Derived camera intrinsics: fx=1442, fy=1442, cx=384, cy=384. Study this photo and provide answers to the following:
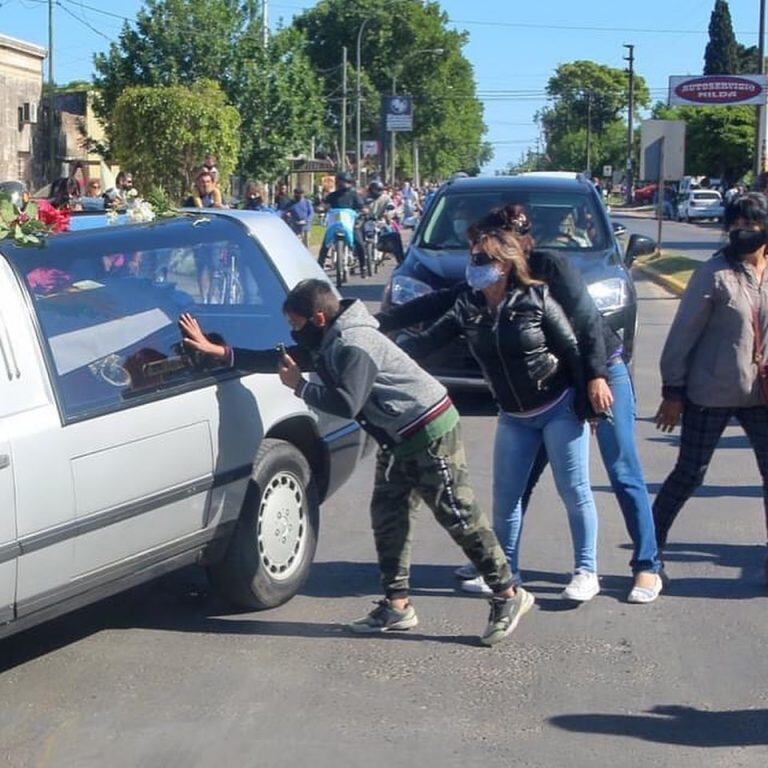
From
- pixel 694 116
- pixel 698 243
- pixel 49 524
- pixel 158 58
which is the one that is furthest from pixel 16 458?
pixel 694 116

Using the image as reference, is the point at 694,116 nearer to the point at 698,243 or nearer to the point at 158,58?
the point at 698,243

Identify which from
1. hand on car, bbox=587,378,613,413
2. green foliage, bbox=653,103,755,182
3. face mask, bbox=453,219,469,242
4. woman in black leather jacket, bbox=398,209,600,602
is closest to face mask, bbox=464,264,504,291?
woman in black leather jacket, bbox=398,209,600,602

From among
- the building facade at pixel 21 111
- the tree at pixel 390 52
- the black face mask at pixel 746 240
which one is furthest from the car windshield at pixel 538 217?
the tree at pixel 390 52

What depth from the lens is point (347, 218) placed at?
2300 cm

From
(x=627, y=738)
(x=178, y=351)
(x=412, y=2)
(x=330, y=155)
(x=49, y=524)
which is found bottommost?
(x=627, y=738)

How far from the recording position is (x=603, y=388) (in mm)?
6078

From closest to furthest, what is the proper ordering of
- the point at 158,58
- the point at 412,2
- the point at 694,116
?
1. the point at 158,58
2. the point at 412,2
3. the point at 694,116

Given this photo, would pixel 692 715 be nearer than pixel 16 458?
No

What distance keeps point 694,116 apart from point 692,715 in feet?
262

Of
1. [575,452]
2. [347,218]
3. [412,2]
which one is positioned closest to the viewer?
[575,452]

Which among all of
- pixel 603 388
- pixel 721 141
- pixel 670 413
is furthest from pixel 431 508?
pixel 721 141

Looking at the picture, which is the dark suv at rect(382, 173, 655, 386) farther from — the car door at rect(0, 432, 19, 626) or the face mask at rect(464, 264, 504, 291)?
the car door at rect(0, 432, 19, 626)

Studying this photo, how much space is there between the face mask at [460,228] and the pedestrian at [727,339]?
559cm

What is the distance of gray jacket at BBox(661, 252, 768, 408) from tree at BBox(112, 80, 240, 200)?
905 inches
